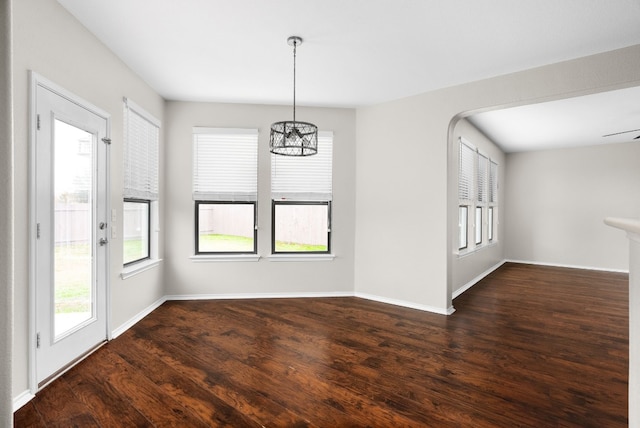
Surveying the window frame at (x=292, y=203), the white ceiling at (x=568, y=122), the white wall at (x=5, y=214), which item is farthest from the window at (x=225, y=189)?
the white wall at (x=5, y=214)

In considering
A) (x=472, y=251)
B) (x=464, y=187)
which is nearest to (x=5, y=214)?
(x=464, y=187)

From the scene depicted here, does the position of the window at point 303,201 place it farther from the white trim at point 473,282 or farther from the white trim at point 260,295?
the white trim at point 473,282

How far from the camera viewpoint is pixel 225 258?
475 cm

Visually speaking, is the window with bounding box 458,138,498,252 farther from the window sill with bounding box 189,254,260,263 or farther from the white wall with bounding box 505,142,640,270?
the window sill with bounding box 189,254,260,263

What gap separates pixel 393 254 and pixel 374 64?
2.46 metres

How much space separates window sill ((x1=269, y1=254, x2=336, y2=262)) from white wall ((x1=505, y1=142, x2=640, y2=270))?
228 inches

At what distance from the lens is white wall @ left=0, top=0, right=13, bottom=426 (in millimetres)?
889

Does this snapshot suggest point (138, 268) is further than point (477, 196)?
No

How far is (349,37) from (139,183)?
2.79m

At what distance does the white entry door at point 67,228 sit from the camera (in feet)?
7.84

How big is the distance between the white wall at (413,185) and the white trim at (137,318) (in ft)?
9.00

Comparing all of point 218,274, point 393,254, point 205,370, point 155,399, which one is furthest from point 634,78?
point 218,274

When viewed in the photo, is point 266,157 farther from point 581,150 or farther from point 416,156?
point 581,150

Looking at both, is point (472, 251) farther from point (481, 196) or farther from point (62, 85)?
point (62, 85)
